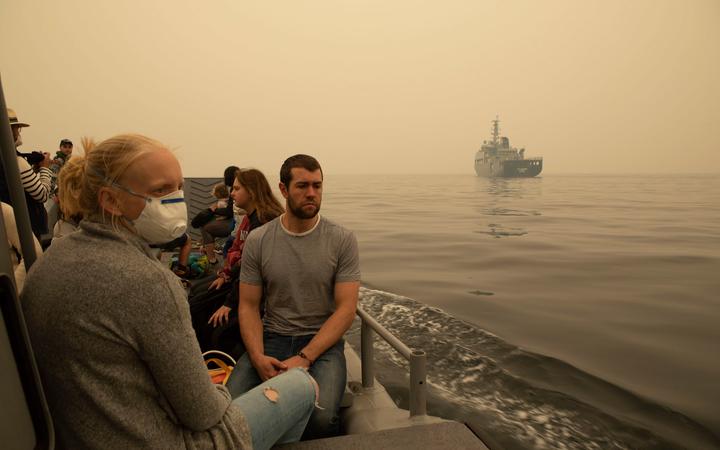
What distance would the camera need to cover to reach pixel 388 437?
1.79 metres

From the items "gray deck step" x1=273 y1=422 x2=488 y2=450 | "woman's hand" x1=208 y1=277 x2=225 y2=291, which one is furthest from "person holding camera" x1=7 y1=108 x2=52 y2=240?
"gray deck step" x1=273 y1=422 x2=488 y2=450

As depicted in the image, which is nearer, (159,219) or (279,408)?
(159,219)

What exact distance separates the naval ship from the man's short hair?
94990 millimetres

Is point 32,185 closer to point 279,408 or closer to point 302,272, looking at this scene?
point 302,272

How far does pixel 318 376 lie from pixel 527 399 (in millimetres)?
3255

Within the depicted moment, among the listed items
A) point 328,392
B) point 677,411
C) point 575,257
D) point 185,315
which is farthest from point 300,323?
point 575,257

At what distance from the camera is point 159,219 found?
1206 millimetres

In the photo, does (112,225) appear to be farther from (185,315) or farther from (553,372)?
(553,372)

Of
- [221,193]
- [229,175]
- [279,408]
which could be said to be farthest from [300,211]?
[221,193]

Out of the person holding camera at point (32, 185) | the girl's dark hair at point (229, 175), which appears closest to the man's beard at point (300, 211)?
the person holding camera at point (32, 185)

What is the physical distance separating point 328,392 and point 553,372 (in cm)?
418

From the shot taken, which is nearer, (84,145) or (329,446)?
(84,145)

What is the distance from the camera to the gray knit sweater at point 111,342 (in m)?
0.96

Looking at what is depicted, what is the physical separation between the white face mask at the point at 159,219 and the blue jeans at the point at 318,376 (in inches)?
51.8
